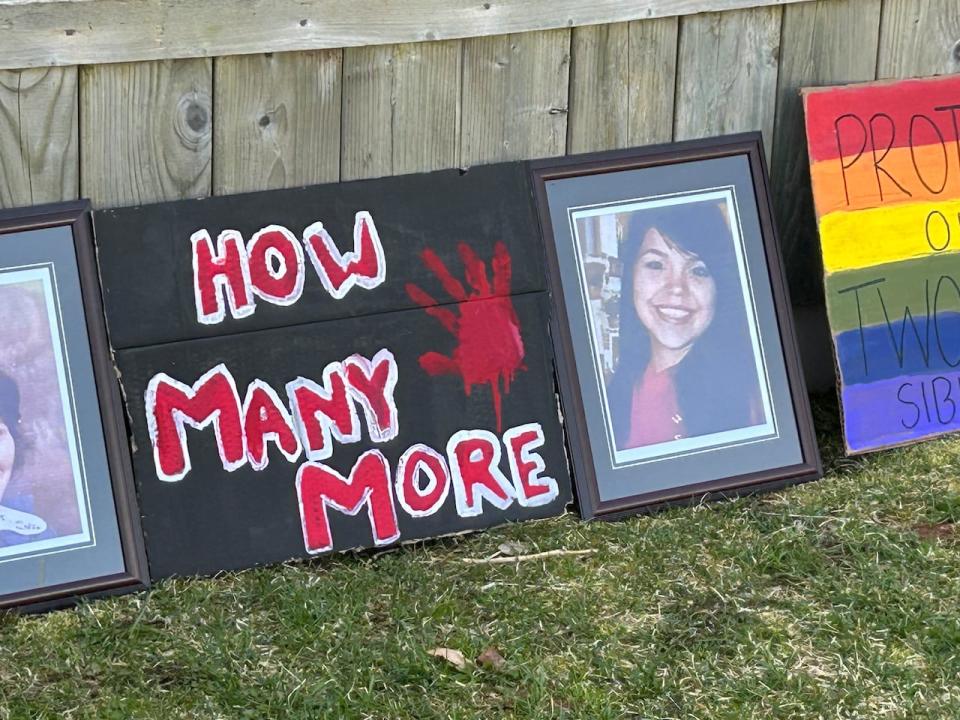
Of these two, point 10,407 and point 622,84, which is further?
point 622,84

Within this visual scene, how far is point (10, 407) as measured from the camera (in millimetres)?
2650

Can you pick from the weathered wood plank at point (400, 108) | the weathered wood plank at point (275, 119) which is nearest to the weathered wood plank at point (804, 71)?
the weathered wood plank at point (400, 108)

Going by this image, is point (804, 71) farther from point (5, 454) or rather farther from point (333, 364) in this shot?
point (5, 454)

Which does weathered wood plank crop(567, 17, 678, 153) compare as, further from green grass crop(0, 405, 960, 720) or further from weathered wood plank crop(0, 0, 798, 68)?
green grass crop(0, 405, 960, 720)

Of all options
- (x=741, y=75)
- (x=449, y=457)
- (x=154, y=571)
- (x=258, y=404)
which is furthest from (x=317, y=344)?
(x=741, y=75)

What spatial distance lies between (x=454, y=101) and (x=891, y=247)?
47.2 inches

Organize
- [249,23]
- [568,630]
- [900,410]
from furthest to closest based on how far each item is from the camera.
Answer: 1. [900,410]
2. [249,23]
3. [568,630]

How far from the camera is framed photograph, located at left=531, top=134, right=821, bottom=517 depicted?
9.77ft

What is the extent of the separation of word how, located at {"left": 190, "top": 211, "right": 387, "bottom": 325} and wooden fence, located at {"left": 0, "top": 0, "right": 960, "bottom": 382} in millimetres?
157

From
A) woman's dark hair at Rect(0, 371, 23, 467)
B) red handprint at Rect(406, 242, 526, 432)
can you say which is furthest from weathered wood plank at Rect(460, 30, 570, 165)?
woman's dark hair at Rect(0, 371, 23, 467)

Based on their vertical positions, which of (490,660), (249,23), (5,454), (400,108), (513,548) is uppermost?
(249,23)

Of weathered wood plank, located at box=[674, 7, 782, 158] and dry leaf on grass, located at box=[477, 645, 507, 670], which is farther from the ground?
weathered wood plank, located at box=[674, 7, 782, 158]

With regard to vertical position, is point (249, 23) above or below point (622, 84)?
above

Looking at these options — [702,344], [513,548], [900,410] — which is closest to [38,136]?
[513,548]
